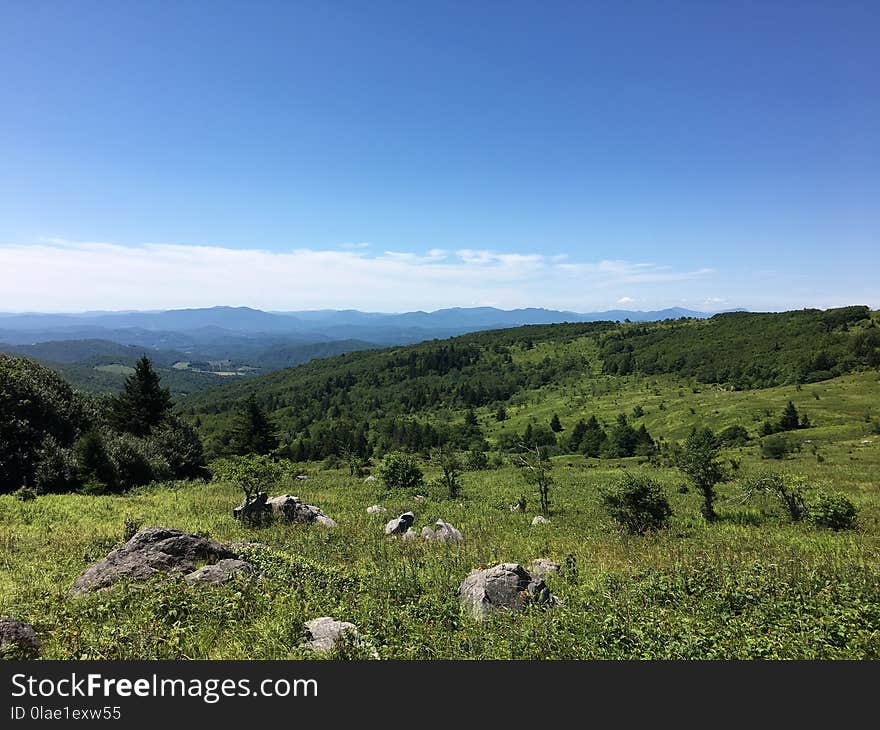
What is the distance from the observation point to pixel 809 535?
1627cm

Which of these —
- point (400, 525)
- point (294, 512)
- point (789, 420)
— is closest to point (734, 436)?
point (789, 420)

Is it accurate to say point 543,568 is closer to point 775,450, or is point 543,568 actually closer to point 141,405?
point 775,450

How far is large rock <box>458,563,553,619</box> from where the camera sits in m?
9.60

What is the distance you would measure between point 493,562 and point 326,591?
5413 millimetres

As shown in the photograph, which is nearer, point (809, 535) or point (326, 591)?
point (326, 591)

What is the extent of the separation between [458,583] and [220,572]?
20.9 ft

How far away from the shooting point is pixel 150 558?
38.3ft

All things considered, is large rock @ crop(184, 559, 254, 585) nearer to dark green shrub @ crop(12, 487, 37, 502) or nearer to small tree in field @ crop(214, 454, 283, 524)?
small tree in field @ crop(214, 454, 283, 524)

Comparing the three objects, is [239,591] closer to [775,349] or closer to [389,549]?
[389,549]

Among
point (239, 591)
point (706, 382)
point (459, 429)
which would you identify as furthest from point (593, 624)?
point (706, 382)

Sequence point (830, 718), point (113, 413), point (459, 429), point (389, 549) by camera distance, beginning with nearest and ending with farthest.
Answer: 1. point (830, 718)
2. point (389, 549)
3. point (113, 413)
4. point (459, 429)

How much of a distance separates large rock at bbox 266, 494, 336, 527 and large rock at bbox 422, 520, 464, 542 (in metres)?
5.45

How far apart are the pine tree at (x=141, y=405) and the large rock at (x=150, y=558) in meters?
37.8

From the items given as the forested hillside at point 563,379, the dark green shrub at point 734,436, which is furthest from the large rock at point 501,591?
the forested hillside at point 563,379
